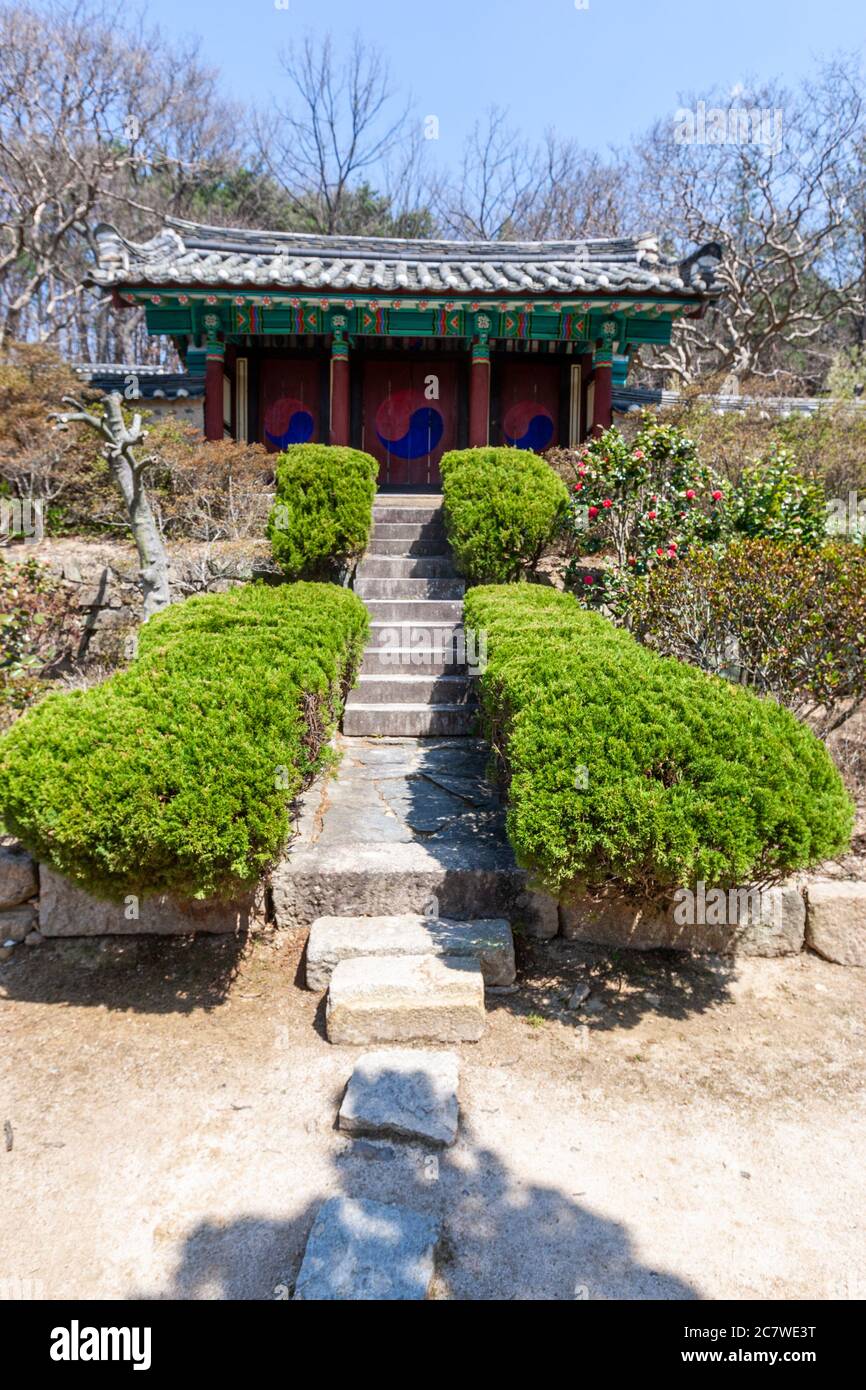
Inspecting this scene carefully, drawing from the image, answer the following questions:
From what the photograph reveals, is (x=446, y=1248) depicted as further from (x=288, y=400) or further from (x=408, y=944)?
(x=288, y=400)

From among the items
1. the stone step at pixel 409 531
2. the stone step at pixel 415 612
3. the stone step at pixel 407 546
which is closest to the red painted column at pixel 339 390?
the stone step at pixel 409 531

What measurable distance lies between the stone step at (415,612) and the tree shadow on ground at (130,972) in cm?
403

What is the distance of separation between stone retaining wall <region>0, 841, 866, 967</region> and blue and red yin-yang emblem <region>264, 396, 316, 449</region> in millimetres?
10127

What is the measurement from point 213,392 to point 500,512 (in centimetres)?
626

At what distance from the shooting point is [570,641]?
14.2ft

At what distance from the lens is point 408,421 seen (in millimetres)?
12562

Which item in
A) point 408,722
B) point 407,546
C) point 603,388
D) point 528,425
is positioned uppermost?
point 603,388

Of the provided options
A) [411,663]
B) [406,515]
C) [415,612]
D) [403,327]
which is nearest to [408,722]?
[411,663]

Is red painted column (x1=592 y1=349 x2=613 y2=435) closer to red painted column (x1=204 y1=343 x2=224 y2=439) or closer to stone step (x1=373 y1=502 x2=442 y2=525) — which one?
stone step (x1=373 y1=502 x2=442 y2=525)

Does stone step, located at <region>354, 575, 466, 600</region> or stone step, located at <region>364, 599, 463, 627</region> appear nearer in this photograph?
stone step, located at <region>364, 599, 463, 627</region>

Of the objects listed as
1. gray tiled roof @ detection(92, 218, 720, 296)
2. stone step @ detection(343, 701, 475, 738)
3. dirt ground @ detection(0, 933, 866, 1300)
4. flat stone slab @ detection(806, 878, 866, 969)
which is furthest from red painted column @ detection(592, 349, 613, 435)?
dirt ground @ detection(0, 933, 866, 1300)

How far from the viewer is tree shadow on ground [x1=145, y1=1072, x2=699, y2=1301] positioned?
2.08 meters

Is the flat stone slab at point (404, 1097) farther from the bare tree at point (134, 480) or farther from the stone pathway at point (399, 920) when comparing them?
the bare tree at point (134, 480)
